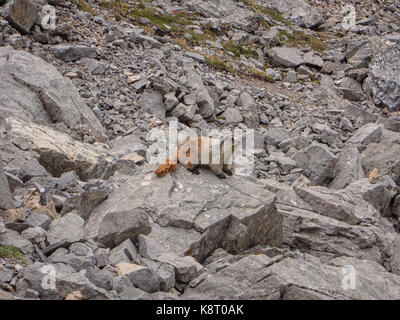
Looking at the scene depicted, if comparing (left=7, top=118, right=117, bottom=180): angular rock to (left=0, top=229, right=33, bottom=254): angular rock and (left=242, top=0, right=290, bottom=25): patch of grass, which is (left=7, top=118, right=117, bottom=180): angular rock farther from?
(left=242, top=0, right=290, bottom=25): patch of grass

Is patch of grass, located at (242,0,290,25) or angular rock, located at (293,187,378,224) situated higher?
patch of grass, located at (242,0,290,25)

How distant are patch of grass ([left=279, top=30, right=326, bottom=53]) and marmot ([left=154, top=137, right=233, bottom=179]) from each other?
1057 inches

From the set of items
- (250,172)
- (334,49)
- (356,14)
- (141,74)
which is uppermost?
(356,14)

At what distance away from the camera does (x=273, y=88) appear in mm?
27359

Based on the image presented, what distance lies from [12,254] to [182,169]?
488cm

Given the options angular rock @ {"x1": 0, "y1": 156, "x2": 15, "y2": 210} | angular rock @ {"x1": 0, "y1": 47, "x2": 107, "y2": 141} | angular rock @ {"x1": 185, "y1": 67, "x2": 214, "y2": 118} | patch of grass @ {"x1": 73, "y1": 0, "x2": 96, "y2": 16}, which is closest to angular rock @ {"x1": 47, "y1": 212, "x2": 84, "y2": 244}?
angular rock @ {"x1": 0, "y1": 156, "x2": 15, "y2": 210}

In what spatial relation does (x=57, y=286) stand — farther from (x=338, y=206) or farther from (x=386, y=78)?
(x=386, y=78)

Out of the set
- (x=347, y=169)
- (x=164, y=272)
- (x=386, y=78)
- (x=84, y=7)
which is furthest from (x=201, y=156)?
(x=386, y=78)

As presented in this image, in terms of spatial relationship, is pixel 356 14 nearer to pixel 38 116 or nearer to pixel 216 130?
pixel 216 130

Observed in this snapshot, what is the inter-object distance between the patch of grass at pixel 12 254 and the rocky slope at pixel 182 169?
0.03 metres

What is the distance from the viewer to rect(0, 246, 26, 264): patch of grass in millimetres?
6055

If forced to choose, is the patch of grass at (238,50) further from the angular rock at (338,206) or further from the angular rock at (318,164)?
the angular rock at (338,206)
